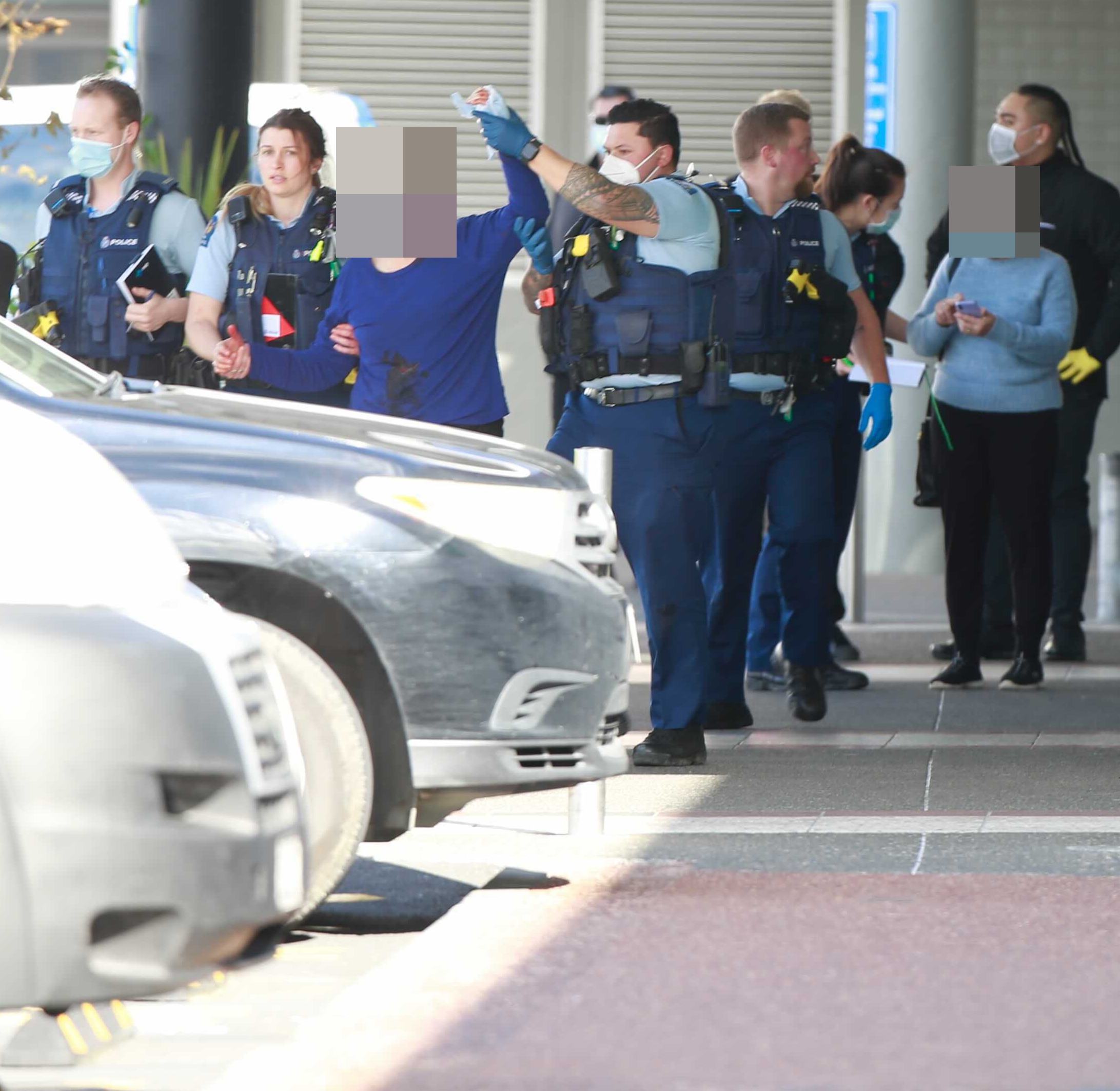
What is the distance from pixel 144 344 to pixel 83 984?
15.9 feet

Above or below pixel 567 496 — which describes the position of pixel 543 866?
below

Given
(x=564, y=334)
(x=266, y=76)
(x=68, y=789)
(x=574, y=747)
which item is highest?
(x=266, y=76)

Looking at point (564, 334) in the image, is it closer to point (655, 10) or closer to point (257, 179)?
point (257, 179)

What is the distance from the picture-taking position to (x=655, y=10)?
13297mm

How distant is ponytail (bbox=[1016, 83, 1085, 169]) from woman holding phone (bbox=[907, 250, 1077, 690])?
0.70 meters

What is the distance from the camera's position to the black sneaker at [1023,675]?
9312mm

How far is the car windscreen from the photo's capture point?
16.8 feet

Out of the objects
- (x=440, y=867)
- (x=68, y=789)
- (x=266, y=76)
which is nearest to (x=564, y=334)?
(x=440, y=867)

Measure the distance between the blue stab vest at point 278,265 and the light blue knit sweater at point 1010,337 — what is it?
2670 millimetres

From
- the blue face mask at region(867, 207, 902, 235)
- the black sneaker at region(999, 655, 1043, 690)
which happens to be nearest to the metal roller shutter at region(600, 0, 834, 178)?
the blue face mask at region(867, 207, 902, 235)

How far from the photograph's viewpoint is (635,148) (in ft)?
23.5

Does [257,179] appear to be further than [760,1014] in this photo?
Yes

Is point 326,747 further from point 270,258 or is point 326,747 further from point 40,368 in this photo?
point 270,258

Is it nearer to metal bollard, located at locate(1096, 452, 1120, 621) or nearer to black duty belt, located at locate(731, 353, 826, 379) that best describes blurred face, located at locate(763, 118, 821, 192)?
black duty belt, located at locate(731, 353, 826, 379)
